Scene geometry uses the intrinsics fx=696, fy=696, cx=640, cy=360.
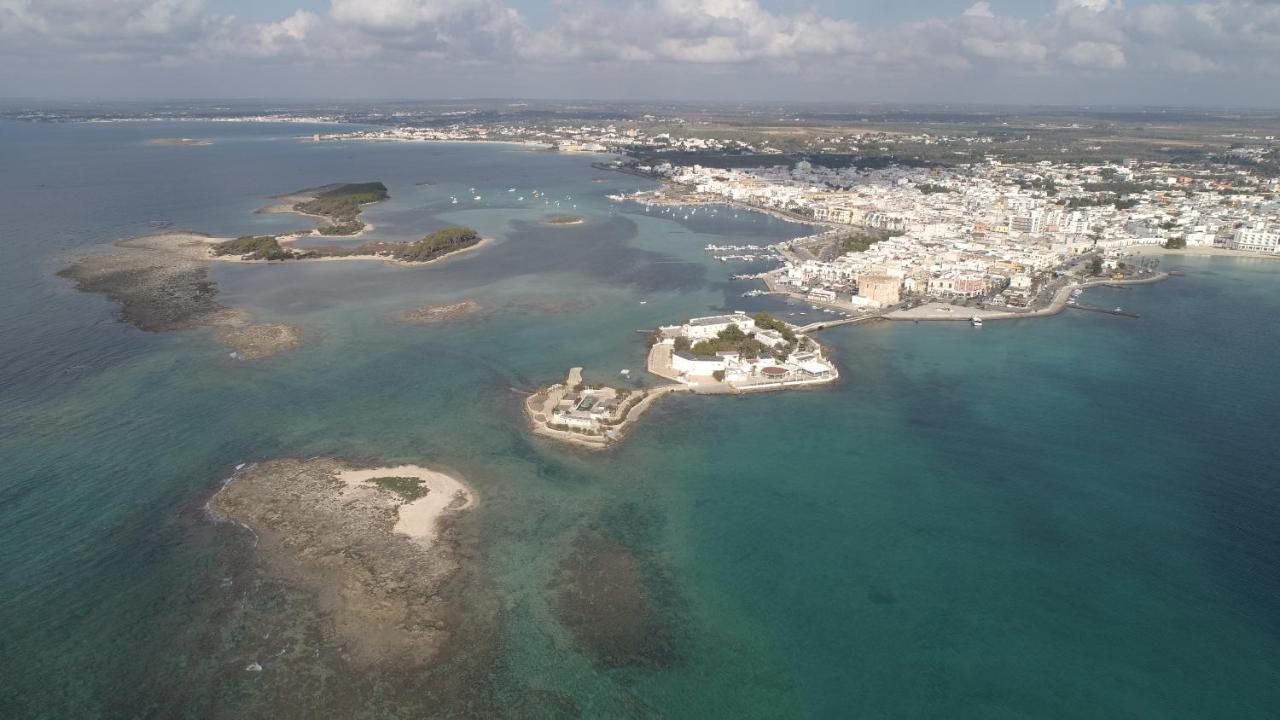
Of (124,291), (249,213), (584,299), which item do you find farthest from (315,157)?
(584,299)

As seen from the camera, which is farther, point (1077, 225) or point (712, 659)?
point (1077, 225)

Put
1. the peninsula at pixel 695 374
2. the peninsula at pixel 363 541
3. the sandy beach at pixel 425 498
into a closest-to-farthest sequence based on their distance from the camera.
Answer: the peninsula at pixel 363 541 → the sandy beach at pixel 425 498 → the peninsula at pixel 695 374

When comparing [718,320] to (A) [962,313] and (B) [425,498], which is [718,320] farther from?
(B) [425,498]

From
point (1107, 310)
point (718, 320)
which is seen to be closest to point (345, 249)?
point (718, 320)

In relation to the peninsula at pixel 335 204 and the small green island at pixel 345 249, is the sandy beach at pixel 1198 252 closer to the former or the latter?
the small green island at pixel 345 249

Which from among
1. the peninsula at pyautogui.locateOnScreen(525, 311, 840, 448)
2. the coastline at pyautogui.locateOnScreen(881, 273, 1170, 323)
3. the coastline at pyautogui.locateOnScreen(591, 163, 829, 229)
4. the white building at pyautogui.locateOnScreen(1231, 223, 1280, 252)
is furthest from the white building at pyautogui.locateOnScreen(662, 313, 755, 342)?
the white building at pyautogui.locateOnScreen(1231, 223, 1280, 252)

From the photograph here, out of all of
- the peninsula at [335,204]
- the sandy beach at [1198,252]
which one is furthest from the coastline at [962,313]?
the peninsula at [335,204]

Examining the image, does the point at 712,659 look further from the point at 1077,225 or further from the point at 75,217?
the point at 75,217
